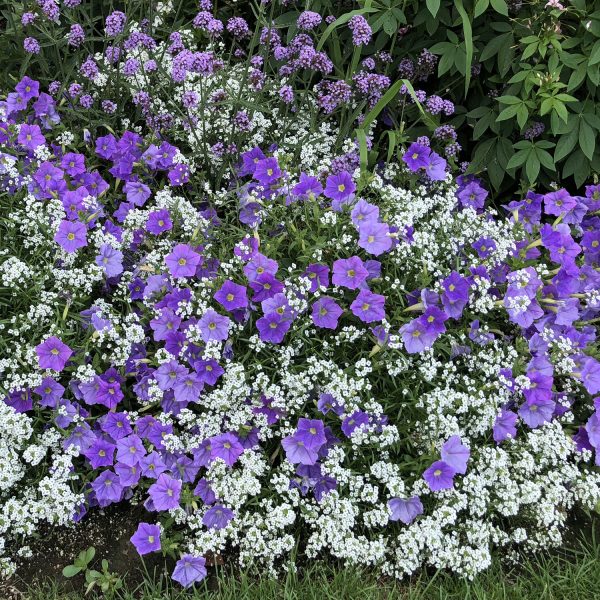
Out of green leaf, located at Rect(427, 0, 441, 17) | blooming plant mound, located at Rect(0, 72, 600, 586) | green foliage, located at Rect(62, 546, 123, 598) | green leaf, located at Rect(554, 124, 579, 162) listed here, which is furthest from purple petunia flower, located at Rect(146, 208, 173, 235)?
green leaf, located at Rect(554, 124, 579, 162)

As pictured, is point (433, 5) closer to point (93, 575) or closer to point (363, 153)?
point (363, 153)

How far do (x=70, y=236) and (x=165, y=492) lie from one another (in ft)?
3.51

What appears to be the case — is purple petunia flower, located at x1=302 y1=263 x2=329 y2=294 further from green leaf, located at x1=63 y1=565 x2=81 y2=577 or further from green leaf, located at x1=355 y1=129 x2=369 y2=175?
green leaf, located at x1=63 y1=565 x2=81 y2=577

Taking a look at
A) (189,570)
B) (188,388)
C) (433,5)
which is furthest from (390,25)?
(189,570)

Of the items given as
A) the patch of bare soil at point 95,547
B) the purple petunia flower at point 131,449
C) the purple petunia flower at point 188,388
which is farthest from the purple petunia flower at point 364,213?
the patch of bare soil at point 95,547

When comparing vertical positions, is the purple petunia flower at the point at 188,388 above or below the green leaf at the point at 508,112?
below

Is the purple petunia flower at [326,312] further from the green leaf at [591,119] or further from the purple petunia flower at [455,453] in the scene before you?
the green leaf at [591,119]

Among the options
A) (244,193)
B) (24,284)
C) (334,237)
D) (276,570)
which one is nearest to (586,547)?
(276,570)

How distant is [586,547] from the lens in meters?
2.75

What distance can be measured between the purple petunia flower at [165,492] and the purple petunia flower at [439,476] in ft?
2.84

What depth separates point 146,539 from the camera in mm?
2488

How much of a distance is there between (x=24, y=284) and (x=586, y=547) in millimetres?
2389

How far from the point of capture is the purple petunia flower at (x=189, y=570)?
97.0 inches

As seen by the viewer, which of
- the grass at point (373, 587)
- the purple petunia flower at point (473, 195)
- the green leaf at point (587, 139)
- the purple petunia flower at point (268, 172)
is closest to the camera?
the grass at point (373, 587)
